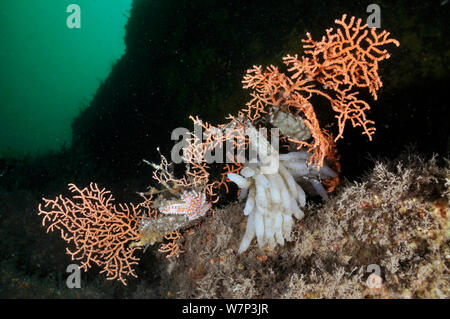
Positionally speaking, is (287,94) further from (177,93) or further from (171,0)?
(171,0)

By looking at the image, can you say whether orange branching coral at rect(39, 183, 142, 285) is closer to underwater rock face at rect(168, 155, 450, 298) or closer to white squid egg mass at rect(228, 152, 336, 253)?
underwater rock face at rect(168, 155, 450, 298)

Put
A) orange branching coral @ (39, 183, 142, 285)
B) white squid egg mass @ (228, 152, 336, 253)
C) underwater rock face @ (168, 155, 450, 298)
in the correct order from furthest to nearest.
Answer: orange branching coral @ (39, 183, 142, 285) → white squid egg mass @ (228, 152, 336, 253) → underwater rock face @ (168, 155, 450, 298)

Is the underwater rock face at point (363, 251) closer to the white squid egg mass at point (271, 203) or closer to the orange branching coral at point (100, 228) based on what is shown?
the white squid egg mass at point (271, 203)

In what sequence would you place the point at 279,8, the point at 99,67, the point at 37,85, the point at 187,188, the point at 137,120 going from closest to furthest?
the point at 279,8, the point at 187,188, the point at 137,120, the point at 37,85, the point at 99,67

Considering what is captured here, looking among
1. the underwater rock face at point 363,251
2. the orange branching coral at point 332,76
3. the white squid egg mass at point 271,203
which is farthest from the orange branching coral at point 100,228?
the orange branching coral at point 332,76

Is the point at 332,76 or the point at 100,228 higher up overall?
the point at 332,76

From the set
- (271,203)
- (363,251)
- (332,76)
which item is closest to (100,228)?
(271,203)

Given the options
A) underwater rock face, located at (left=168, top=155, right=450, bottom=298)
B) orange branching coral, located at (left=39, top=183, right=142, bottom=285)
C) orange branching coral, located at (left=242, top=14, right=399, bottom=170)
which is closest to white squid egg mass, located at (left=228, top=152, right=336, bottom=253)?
underwater rock face, located at (left=168, top=155, right=450, bottom=298)

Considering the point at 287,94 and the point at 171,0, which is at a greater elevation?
the point at 171,0

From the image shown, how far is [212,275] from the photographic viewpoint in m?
3.78

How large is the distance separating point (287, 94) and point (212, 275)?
9.48 feet

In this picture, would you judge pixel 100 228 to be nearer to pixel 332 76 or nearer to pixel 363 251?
pixel 363 251

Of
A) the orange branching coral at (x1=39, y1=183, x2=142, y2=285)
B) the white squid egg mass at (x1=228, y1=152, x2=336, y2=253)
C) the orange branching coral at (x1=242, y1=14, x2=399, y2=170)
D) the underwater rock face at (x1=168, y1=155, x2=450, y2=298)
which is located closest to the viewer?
the underwater rock face at (x1=168, y1=155, x2=450, y2=298)
